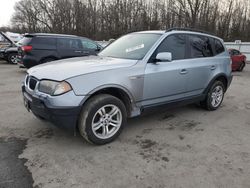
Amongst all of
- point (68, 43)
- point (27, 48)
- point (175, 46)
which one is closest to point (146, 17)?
point (68, 43)

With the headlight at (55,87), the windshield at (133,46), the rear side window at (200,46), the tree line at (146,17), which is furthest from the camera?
the tree line at (146,17)

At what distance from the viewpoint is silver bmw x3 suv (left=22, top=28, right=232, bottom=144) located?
9.75 feet

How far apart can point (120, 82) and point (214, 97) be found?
2.90 m

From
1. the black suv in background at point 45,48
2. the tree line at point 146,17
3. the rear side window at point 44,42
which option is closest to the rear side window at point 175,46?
the black suv in background at point 45,48

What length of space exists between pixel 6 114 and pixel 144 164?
3.22 m

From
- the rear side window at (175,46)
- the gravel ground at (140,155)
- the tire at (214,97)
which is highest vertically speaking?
the rear side window at (175,46)

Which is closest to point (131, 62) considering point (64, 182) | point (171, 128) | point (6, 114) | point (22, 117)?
point (171, 128)

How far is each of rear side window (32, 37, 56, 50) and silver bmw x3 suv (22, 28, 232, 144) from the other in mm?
5632

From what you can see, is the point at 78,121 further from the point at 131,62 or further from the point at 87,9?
the point at 87,9

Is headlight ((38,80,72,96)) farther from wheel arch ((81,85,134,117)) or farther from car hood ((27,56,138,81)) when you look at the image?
wheel arch ((81,85,134,117))

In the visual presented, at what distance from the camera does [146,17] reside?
33344 millimetres

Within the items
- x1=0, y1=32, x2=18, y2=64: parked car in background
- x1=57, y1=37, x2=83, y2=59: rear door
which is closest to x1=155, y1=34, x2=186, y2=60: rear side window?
x1=57, y1=37, x2=83, y2=59: rear door

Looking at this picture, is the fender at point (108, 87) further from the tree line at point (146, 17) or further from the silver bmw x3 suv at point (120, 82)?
the tree line at point (146, 17)

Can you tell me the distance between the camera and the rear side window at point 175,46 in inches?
156
